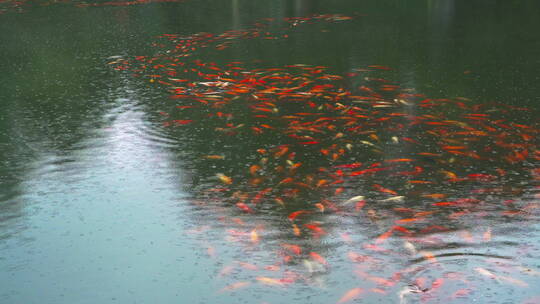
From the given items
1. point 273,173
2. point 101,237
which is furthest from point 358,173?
point 101,237

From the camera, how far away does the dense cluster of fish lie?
384cm

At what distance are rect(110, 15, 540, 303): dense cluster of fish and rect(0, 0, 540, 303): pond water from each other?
0.02 m

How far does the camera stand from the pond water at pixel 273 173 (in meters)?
3.74

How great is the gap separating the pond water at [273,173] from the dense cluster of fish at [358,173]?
0.02 meters

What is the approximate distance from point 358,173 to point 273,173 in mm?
645

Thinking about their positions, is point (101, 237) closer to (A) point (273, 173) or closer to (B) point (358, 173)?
(A) point (273, 173)

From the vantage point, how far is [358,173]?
5289 millimetres

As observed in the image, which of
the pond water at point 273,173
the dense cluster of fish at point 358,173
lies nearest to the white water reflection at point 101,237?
the pond water at point 273,173

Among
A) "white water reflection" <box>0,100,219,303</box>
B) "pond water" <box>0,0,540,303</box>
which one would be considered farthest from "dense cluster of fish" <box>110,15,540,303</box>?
"white water reflection" <box>0,100,219,303</box>

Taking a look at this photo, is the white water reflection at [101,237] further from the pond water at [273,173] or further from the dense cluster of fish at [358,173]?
the dense cluster of fish at [358,173]

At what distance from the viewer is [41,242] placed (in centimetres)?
Result: 425

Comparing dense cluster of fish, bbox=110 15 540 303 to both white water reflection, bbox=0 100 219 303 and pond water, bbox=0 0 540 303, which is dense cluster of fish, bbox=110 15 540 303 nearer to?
pond water, bbox=0 0 540 303

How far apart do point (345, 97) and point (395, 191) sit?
2863 millimetres

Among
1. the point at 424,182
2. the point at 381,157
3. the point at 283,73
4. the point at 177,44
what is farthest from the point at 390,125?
the point at 177,44
